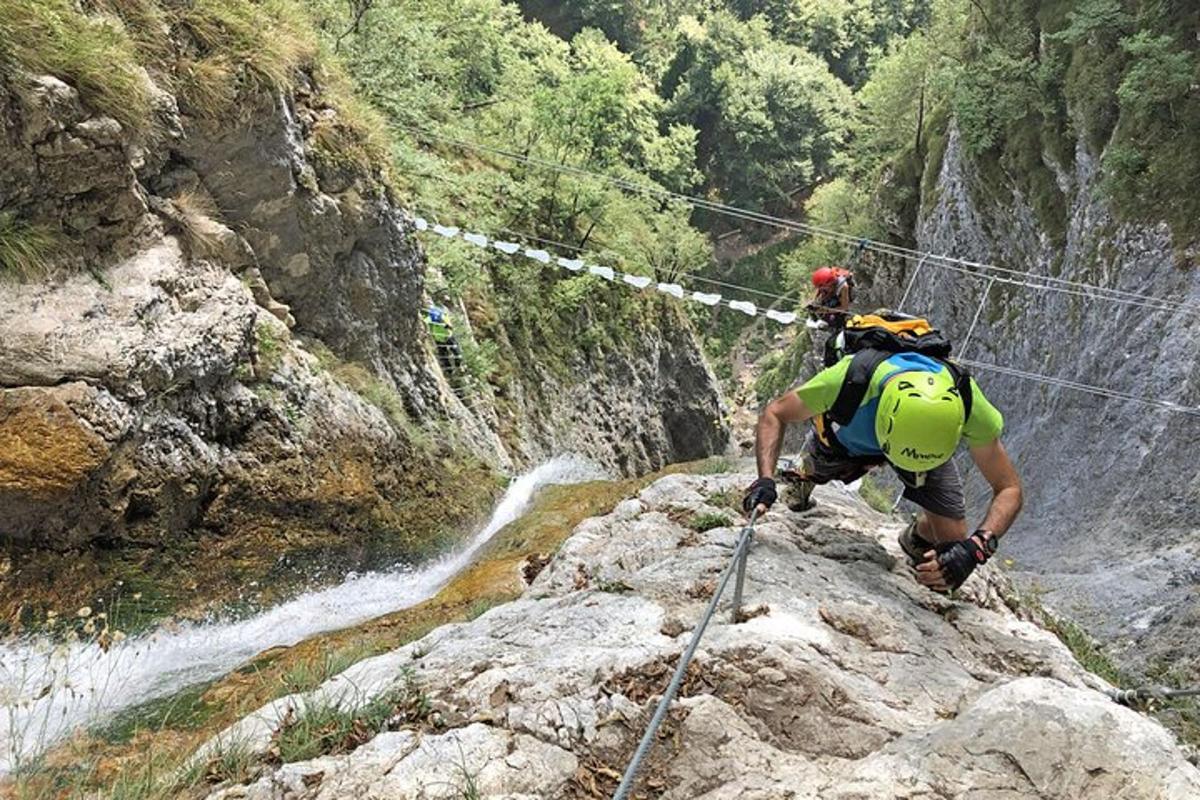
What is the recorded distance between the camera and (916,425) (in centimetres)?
355

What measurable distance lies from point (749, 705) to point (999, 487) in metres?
1.94

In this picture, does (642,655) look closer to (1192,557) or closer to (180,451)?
(180,451)

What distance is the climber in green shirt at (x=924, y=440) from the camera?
357 centimetres

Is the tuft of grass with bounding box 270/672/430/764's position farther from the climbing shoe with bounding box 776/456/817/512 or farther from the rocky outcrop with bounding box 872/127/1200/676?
the rocky outcrop with bounding box 872/127/1200/676

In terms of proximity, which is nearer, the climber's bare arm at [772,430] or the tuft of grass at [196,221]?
the climber's bare arm at [772,430]

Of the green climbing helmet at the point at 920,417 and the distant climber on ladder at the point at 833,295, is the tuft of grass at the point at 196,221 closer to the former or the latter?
the distant climber on ladder at the point at 833,295

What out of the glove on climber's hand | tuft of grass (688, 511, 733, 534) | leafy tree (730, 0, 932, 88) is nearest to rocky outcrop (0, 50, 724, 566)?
tuft of grass (688, 511, 733, 534)

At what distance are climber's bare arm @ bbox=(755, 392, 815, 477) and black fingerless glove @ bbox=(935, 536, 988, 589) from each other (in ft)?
3.16

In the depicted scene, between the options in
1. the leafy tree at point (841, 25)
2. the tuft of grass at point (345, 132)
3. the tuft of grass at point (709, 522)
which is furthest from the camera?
the leafy tree at point (841, 25)

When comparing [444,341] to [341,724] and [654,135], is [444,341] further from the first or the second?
[654,135]

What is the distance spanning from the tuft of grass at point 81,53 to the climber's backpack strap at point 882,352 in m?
6.41

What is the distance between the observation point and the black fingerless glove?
372cm

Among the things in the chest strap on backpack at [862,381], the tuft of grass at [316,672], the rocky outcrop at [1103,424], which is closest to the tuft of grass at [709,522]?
the chest strap on backpack at [862,381]

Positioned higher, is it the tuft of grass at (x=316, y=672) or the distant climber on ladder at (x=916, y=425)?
the distant climber on ladder at (x=916, y=425)
